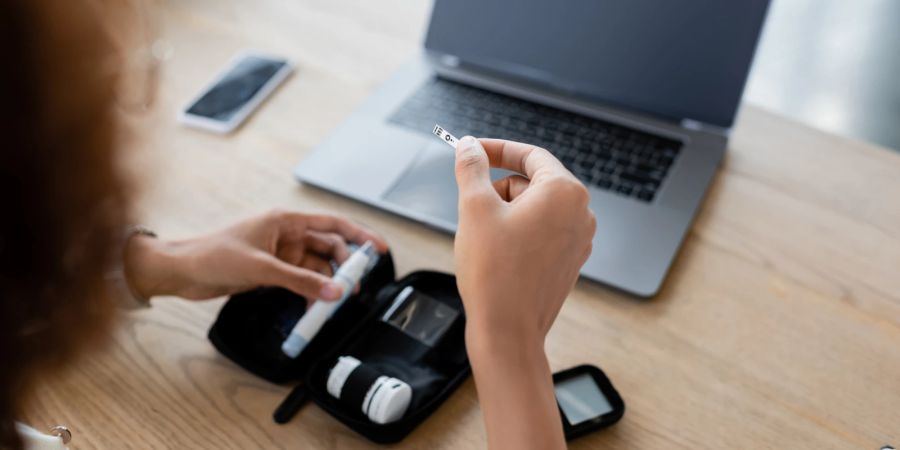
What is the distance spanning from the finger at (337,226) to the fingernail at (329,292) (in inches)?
3.6

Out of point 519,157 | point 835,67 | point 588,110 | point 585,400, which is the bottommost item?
point 835,67

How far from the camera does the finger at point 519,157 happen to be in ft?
2.25

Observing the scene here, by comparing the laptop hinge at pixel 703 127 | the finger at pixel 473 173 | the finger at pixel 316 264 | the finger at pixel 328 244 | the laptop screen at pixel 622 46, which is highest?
the finger at pixel 473 173

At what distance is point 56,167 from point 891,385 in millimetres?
740

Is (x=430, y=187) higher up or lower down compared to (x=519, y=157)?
lower down

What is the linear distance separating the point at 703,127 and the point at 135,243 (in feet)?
2.26

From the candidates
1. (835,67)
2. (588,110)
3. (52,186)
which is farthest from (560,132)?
(835,67)

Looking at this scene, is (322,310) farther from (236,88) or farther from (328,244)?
(236,88)

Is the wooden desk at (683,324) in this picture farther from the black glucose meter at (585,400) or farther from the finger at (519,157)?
the finger at (519,157)

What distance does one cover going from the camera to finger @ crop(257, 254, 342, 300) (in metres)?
0.82

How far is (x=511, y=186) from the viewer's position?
0.71 m

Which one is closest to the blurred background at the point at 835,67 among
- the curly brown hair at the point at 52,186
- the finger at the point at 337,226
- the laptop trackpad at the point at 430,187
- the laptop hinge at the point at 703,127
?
the laptop hinge at the point at 703,127

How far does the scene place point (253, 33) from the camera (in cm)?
130

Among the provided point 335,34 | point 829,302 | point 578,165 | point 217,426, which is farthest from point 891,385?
point 335,34
